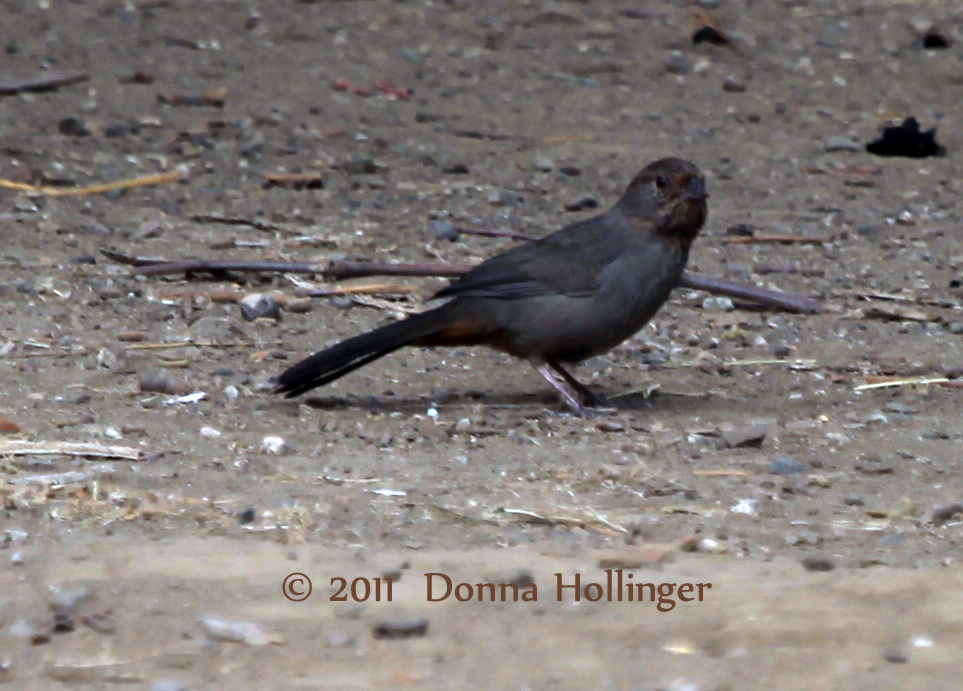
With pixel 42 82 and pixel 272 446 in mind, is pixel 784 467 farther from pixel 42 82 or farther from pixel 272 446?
pixel 42 82

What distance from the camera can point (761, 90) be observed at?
10.9m

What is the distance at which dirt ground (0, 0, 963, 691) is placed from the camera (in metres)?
3.24

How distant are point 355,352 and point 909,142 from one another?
17.1 feet

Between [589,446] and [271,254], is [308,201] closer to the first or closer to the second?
[271,254]

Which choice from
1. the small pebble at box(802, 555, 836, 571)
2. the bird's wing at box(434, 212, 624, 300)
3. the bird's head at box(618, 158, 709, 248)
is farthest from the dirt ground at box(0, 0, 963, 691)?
the bird's head at box(618, 158, 709, 248)

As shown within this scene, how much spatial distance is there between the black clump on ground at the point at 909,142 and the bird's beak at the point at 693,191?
14.1 ft

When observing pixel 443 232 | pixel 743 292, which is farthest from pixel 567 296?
pixel 443 232

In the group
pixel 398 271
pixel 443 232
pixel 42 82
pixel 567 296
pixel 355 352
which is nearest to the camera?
pixel 355 352

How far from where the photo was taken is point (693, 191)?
18.2 feet

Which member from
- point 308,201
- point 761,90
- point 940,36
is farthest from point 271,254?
point 940,36

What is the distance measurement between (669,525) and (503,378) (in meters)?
1.92

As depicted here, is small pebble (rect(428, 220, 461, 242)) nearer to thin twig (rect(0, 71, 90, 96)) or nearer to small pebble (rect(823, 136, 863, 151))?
small pebble (rect(823, 136, 863, 151))

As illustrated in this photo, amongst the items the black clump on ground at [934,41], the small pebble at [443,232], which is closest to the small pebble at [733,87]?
the black clump on ground at [934,41]

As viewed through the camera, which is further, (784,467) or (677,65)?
(677,65)
